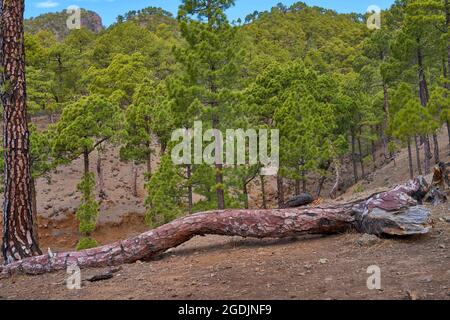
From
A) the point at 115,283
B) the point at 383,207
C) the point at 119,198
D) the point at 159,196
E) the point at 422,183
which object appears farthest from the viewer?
the point at 119,198

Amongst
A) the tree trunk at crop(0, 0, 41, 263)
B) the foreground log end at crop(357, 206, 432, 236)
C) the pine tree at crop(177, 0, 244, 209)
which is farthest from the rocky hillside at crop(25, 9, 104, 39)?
the foreground log end at crop(357, 206, 432, 236)

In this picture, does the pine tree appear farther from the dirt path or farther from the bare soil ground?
the dirt path

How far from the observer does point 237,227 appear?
7.58 m

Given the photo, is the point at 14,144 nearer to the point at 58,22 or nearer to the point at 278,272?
the point at 278,272

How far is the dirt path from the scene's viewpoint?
4.82m

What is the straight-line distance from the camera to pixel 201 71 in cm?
1653

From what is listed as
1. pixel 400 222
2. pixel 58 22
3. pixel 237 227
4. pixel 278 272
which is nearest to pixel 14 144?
pixel 237 227

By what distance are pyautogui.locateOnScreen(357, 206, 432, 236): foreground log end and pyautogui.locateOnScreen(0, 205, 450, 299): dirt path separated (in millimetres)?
154

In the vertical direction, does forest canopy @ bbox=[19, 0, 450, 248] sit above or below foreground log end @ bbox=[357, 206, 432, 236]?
above

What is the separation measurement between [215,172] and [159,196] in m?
3.85

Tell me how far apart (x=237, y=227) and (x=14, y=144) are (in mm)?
4179

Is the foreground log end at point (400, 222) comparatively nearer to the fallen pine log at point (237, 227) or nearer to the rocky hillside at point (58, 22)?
the fallen pine log at point (237, 227)

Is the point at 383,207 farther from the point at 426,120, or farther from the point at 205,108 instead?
the point at 426,120

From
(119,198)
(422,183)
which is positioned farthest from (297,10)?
(422,183)
